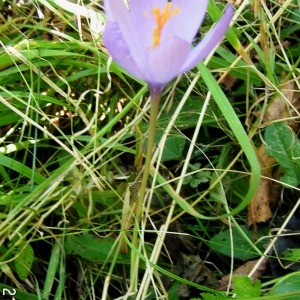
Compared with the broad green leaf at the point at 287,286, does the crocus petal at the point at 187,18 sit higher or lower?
higher

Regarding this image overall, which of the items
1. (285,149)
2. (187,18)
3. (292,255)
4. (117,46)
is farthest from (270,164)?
(117,46)

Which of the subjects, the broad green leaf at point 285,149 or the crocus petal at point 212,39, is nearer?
the crocus petal at point 212,39

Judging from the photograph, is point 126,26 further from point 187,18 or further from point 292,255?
point 292,255

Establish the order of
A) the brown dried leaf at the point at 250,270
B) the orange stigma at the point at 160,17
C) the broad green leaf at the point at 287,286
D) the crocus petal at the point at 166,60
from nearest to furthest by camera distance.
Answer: the crocus petal at the point at 166,60 → the orange stigma at the point at 160,17 → the broad green leaf at the point at 287,286 → the brown dried leaf at the point at 250,270

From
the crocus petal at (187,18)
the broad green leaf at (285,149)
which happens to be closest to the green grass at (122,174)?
the broad green leaf at (285,149)

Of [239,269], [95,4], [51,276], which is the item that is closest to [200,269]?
[239,269]

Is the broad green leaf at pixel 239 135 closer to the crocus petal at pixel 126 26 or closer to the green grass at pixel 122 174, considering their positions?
the green grass at pixel 122 174

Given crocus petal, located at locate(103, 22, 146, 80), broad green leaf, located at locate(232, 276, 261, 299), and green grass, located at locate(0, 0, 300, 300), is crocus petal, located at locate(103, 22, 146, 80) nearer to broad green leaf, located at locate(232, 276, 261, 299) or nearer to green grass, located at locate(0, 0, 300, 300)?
green grass, located at locate(0, 0, 300, 300)
